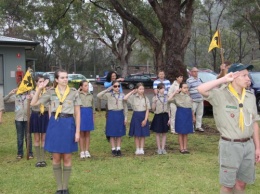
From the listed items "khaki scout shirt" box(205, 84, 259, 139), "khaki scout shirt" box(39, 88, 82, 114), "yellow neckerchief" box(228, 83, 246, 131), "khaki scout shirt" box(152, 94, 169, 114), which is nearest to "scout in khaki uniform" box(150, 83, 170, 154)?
"khaki scout shirt" box(152, 94, 169, 114)

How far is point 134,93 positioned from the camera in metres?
8.82

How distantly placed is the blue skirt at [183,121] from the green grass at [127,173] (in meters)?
0.53

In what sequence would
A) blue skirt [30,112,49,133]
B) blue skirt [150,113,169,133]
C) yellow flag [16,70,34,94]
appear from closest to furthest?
blue skirt [30,112,49,133] < yellow flag [16,70,34,94] < blue skirt [150,113,169,133]

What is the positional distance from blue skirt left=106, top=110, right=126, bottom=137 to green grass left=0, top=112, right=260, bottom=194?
1.71 ft

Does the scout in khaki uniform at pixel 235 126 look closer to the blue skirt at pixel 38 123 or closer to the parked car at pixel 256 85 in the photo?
the blue skirt at pixel 38 123

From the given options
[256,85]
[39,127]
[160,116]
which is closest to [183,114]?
[160,116]

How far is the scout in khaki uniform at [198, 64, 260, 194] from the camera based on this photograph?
4.54 metres

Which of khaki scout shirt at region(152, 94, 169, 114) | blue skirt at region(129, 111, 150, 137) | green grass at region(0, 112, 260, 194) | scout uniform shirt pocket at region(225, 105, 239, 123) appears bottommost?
green grass at region(0, 112, 260, 194)

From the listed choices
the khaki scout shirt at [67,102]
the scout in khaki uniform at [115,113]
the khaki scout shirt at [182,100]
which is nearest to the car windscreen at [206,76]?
the khaki scout shirt at [182,100]

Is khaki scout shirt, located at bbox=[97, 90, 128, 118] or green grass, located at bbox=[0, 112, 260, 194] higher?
khaki scout shirt, located at bbox=[97, 90, 128, 118]

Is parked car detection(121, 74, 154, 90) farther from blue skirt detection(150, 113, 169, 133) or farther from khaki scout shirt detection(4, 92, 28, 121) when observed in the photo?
khaki scout shirt detection(4, 92, 28, 121)

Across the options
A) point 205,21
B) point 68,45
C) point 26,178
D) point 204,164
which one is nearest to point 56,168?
→ point 26,178

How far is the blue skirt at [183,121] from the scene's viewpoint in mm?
8859

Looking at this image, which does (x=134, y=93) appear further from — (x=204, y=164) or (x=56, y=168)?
(x=56, y=168)
